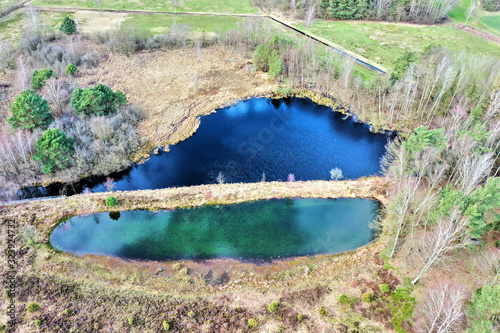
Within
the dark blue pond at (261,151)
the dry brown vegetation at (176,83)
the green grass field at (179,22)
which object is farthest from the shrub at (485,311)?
the green grass field at (179,22)

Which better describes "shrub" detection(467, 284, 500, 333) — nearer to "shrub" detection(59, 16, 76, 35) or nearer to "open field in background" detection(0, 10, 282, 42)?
"open field in background" detection(0, 10, 282, 42)

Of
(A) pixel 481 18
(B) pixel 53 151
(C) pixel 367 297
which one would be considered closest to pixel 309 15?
(A) pixel 481 18

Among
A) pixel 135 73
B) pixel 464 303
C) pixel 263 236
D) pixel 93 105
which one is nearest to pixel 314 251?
pixel 263 236

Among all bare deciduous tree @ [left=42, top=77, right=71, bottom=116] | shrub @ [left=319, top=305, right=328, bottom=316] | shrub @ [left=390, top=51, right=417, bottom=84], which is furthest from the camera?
shrub @ [left=390, top=51, right=417, bottom=84]

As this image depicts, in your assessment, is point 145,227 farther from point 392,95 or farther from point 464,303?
point 392,95

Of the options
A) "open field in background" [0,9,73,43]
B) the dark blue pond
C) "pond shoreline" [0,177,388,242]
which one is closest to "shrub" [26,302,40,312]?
"pond shoreline" [0,177,388,242]

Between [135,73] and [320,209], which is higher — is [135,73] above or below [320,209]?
above
